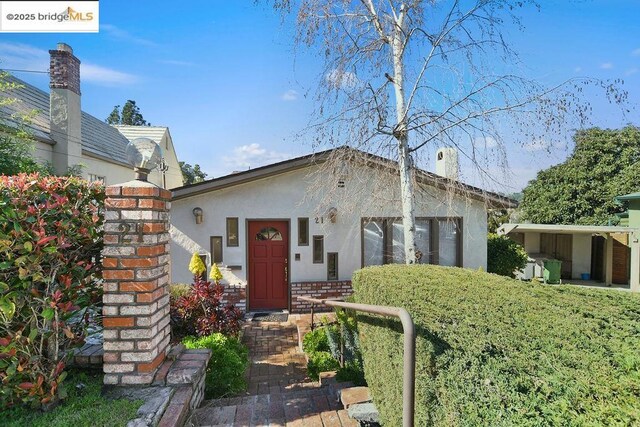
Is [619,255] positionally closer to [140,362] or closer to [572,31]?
[572,31]

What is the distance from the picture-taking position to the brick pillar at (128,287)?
7.33 ft

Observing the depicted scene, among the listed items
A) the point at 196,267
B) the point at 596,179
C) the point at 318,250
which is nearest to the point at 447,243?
the point at 318,250

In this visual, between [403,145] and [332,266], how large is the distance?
3843 millimetres

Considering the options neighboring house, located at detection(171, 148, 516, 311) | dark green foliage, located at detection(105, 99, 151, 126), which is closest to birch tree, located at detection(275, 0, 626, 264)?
neighboring house, located at detection(171, 148, 516, 311)

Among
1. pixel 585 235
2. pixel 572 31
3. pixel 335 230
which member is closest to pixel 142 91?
pixel 335 230

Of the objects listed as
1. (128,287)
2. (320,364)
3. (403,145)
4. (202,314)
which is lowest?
(320,364)

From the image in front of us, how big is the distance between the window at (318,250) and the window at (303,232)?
0.22 metres

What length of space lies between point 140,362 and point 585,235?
58.5 ft

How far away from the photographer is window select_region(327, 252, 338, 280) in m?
7.27

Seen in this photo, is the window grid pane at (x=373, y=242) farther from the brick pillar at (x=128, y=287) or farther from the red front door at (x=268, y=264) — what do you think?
the brick pillar at (x=128, y=287)

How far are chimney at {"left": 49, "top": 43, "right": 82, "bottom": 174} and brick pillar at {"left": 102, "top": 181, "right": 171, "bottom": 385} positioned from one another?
957 centimetres

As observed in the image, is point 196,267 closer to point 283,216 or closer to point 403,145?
point 283,216

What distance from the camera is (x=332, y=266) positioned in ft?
24.0

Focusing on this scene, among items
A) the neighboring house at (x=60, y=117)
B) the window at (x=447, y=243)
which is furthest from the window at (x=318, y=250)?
the neighboring house at (x=60, y=117)
